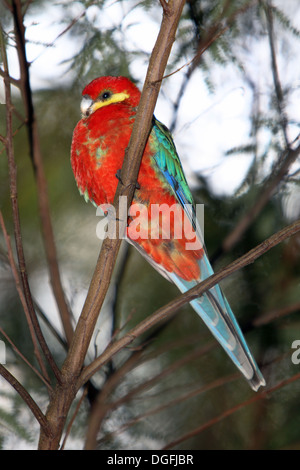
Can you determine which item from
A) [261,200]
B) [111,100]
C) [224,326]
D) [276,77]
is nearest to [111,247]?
[224,326]

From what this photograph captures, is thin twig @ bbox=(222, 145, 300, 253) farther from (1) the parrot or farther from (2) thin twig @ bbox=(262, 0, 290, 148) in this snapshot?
(1) the parrot

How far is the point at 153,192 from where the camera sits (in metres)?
2.02

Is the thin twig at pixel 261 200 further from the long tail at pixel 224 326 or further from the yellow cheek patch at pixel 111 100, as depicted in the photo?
the yellow cheek patch at pixel 111 100

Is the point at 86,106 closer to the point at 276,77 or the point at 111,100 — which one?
the point at 111,100

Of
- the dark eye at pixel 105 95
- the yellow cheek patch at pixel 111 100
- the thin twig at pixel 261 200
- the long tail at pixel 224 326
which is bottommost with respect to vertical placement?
the long tail at pixel 224 326

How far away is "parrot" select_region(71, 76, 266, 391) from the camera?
6.36 feet

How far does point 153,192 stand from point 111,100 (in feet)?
1.47

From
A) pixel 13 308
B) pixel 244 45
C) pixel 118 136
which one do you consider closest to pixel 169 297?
pixel 13 308

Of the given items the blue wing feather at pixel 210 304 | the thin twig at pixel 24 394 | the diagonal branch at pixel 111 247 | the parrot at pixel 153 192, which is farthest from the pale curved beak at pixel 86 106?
the thin twig at pixel 24 394

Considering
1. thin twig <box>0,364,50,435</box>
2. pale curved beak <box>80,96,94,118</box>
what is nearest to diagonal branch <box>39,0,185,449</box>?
thin twig <box>0,364,50,435</box>

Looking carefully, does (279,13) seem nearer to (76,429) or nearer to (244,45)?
(244,45)

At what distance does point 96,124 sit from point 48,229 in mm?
468

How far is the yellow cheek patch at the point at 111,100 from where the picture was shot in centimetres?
210

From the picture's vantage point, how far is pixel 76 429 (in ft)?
7.54
